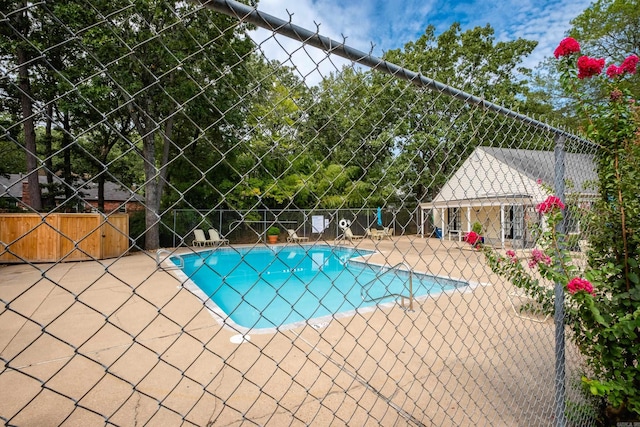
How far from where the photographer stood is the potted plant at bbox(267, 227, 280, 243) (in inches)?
615

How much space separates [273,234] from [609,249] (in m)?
14.5

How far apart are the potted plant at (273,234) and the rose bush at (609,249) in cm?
1412

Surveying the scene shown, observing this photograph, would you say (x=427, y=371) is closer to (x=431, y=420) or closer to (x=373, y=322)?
(x=431, y=420)

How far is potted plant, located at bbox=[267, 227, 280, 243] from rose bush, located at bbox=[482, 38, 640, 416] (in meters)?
14.1

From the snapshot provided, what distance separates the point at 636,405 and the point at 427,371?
4.44 ft

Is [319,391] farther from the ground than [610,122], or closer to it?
closer to it

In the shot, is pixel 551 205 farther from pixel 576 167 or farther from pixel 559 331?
pixel 576 167

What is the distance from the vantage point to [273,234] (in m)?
15.8

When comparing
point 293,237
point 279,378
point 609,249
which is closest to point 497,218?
point 293,237

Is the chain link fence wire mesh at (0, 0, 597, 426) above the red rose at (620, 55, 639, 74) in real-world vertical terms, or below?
below

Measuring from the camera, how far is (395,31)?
20.7 feet

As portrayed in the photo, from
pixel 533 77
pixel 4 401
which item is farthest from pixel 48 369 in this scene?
pixel 533 77

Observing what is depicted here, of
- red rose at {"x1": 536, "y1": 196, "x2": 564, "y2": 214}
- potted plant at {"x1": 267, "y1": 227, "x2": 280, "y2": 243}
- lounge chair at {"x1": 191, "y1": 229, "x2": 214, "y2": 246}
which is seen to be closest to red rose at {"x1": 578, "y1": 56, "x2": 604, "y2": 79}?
red rose at {"x1": 536, "y1": 196, "x2": 564, "y2": 214}

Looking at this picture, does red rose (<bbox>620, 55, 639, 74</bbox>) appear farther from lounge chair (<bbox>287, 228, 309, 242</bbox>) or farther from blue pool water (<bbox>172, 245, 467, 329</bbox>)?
lounge chair (<bbox>287, 228, 309, 242</bbox>)
